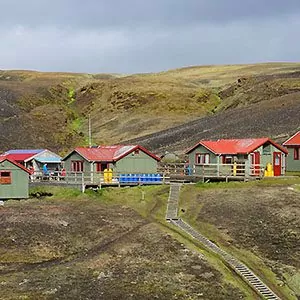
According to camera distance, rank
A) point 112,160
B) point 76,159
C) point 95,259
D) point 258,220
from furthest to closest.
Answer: point 76,159
point 112,160
point 258,220
point 95,259

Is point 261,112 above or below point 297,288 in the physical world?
above

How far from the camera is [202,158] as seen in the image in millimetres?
71000

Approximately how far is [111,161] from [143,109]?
246 ft

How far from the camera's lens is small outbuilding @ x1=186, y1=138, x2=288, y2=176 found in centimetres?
6775

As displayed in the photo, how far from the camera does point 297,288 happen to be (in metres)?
40.6

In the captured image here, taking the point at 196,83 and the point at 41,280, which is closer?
the point at 41,280

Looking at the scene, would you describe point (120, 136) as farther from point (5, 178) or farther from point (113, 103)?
point (5, 178)

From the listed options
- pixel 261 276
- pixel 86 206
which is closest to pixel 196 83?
pixel 86 206

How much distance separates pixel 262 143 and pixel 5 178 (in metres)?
25.9

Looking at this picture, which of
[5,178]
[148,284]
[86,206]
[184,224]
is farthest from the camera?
[5,178]

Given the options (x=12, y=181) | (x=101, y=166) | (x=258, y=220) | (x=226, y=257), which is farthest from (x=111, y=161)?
(x=226, y=257)

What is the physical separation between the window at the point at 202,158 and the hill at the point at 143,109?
25682 mm

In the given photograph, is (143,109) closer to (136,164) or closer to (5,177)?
(136,164)

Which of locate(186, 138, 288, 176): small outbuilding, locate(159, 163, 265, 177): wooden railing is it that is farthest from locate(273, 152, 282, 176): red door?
locate(159, 163, 265, 177): wooden railing
